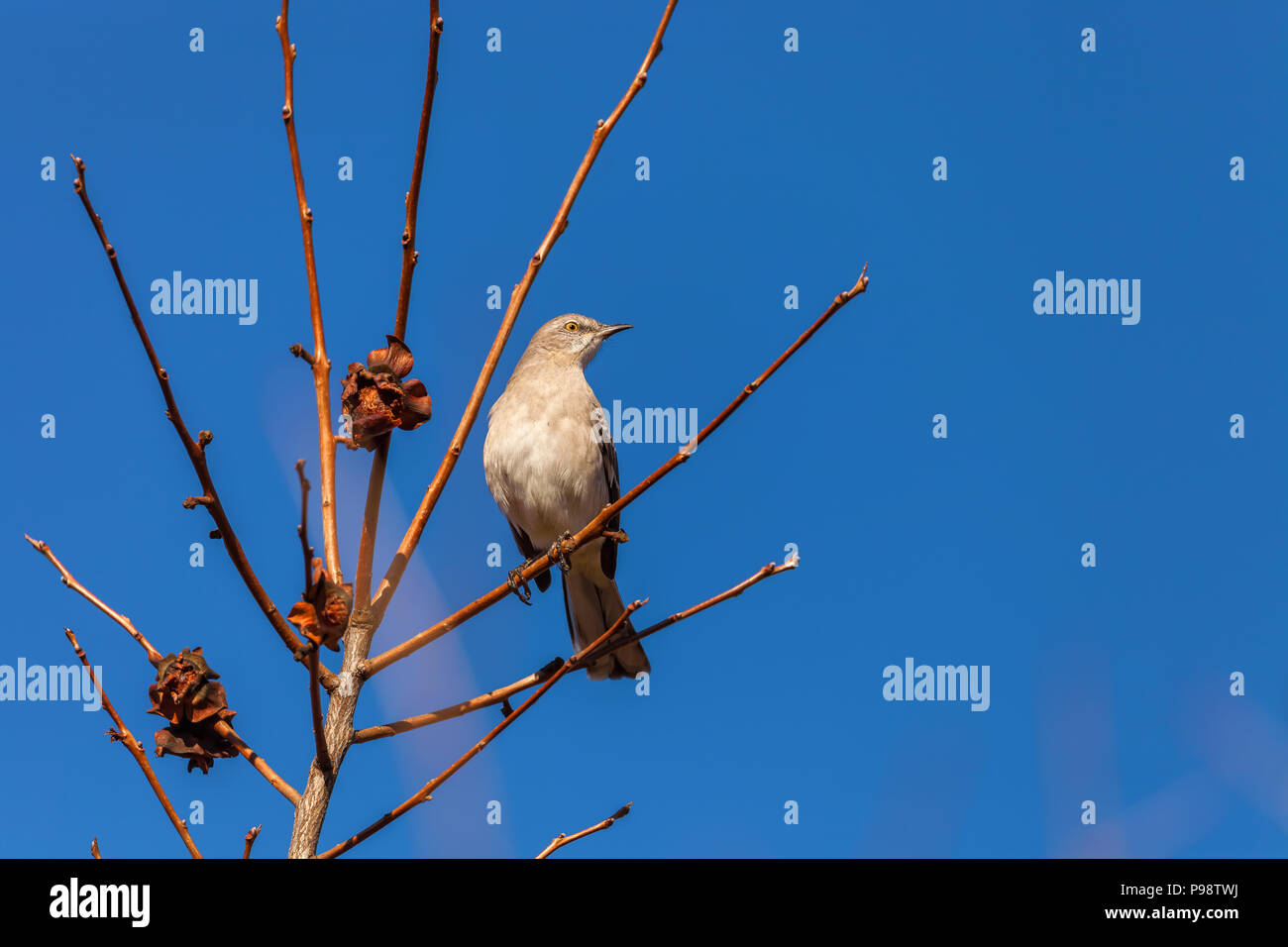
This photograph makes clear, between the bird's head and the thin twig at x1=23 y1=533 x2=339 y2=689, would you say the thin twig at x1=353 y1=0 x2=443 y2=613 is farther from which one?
the bird's head

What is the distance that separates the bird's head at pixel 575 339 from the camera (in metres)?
6.67

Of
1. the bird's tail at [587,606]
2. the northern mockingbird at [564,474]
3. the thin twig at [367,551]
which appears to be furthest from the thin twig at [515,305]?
the bird's tail at [587,606]

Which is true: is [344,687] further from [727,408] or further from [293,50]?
[293,50]

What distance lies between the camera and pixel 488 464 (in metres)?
6.04

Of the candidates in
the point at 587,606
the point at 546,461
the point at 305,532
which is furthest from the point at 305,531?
the point at 587,606

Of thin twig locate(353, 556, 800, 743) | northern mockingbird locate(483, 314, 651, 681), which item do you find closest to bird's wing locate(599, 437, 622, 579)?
northern mockingbird locate(483, 314, 651, 681)

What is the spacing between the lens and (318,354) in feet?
7.41

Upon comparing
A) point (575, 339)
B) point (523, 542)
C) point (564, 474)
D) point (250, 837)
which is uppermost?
point (575, 339)

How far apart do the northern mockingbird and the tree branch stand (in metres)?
3.64

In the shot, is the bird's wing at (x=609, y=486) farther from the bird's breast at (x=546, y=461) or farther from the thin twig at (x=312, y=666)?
Answer: the thin twig at (x=312, y=666)

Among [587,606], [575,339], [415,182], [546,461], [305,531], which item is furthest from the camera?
[575,339]

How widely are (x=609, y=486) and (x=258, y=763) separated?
435cm

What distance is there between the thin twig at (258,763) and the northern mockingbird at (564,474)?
3.49 metres

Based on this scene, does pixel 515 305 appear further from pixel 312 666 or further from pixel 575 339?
pixel 575 339
